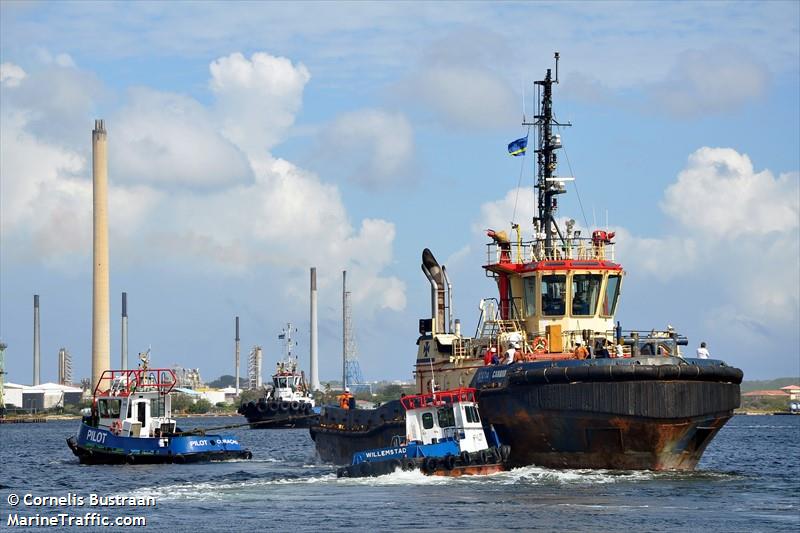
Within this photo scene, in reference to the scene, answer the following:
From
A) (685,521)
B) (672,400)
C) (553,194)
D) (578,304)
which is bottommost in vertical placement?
(685,521)

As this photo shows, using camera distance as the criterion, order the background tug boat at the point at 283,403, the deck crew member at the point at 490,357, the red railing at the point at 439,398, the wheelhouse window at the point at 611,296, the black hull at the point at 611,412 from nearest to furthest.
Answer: the black hull at the point at 611,412 → the red railing at the point at 439,398 → the deck crew member at the point at 490,357 → the wheelhouse window at the point at 611,296 → the background tug boat at the point at 283,403

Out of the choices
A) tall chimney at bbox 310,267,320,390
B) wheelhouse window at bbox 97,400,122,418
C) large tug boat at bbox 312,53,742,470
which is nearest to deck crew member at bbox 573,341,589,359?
large tug boat at bbox 312,53,742,470

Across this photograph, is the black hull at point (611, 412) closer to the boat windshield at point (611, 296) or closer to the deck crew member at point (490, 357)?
the deck crew member at point (490, 357)

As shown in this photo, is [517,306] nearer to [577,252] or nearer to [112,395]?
[577,252]

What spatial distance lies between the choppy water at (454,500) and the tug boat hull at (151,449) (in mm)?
4837

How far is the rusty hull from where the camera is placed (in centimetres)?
4169

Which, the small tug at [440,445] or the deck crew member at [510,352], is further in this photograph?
the deck crew member at [510,352]

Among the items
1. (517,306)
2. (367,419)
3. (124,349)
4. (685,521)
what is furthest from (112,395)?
(124,349)

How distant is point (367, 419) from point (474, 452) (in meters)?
8.20

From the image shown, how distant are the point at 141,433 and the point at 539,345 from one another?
21623mm

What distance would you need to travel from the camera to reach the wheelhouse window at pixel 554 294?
47.6m

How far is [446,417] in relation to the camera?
45.8 metres

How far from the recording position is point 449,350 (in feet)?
169

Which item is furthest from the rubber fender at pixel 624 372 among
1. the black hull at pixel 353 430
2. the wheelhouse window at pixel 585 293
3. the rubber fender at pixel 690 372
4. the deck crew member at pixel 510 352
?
the black hull at pixel 353 430
